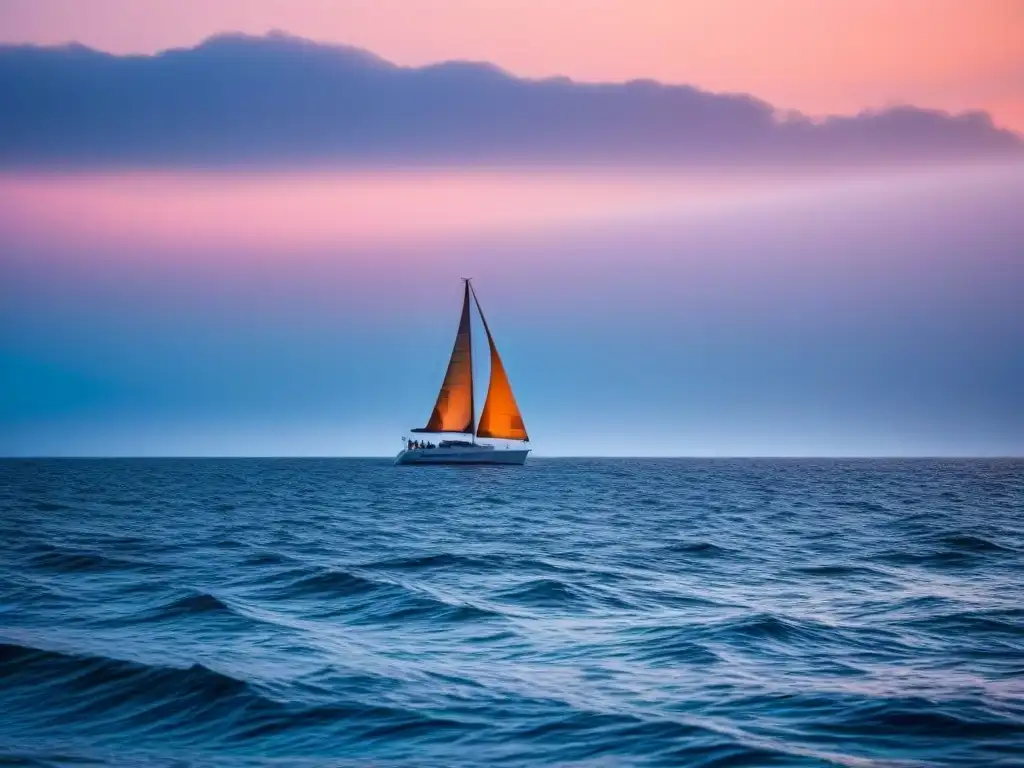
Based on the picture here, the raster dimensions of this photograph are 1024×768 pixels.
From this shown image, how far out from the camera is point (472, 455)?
345ft

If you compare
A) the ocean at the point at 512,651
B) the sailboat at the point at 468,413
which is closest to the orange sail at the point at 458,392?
the sailboat at the point at 468,413

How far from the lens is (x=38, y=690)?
44.8 feet

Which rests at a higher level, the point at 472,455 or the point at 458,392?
the point at 458,392

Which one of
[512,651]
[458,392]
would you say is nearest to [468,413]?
[458,392]

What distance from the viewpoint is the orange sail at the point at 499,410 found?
97500 millimetres

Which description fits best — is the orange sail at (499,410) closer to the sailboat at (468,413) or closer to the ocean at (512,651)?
the sailboat at (468,413)

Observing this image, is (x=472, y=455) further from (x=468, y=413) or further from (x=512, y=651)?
(x=512, y=651)

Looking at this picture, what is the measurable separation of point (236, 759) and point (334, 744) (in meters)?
1.04

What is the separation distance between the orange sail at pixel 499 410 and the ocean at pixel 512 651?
64.3 meters

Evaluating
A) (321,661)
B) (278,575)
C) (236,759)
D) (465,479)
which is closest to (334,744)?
(236,759)

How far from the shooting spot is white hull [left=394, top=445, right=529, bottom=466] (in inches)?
4134

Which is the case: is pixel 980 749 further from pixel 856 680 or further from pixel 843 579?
pixel 843 579

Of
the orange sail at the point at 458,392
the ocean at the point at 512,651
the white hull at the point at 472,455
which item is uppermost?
the orange sail at the point at 458,392

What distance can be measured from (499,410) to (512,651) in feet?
276
